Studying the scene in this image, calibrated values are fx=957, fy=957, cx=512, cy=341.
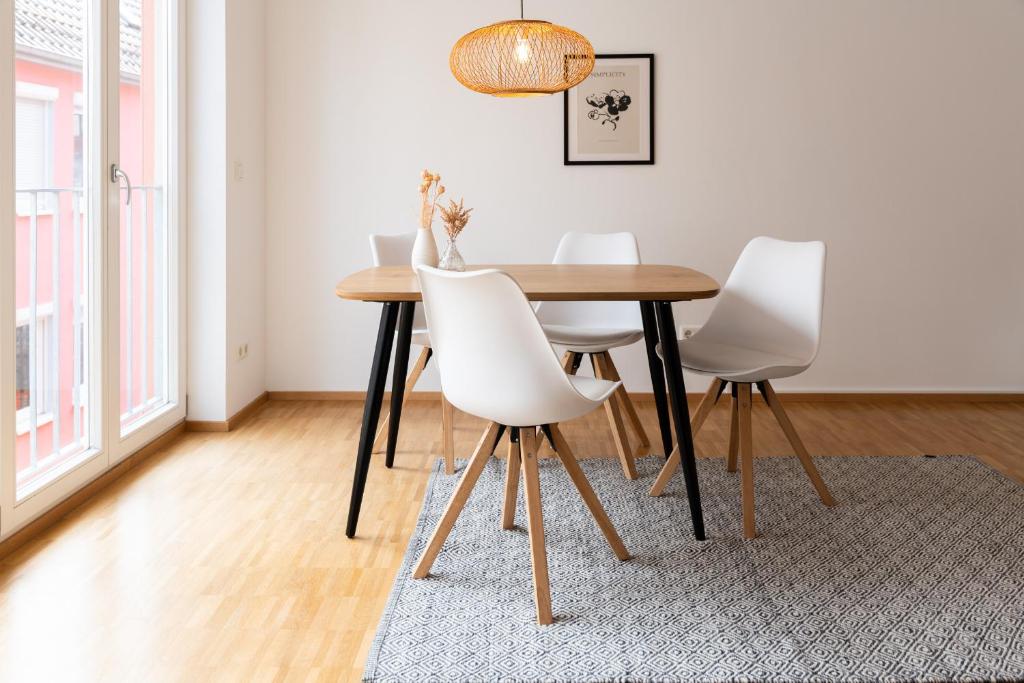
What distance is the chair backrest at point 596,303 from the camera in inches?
156

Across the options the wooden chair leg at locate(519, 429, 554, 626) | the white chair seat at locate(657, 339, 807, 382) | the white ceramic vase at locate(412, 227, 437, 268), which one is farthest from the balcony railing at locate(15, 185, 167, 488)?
the white chair seat at locate(657, 339, 807, 382)

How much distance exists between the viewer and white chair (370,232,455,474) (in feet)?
11.7

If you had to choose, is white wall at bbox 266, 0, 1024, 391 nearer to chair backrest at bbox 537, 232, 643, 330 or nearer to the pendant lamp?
chair backrest at bbox 537, 232, 643, 330

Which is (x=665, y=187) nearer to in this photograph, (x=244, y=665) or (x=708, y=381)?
(x=708, y=381)

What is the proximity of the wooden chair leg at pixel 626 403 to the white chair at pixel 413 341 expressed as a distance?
2.04ft

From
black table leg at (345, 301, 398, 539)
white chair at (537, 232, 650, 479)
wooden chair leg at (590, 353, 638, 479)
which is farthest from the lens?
white chair at (537, 232, 650, 479)

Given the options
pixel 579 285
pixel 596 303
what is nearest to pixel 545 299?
pixel 579 285

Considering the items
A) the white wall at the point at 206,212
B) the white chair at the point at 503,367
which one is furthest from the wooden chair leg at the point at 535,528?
the white wall at the point at 206,212

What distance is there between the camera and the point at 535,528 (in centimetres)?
234

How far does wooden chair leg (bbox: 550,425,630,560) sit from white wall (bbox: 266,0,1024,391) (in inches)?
91.1

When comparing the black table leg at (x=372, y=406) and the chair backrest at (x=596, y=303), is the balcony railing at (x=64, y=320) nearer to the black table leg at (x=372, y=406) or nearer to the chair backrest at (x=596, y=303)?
the black table leg at (x=372, y=406)

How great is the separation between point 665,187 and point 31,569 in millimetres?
3341

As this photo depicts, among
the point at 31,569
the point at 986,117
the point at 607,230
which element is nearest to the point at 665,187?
the point at 607,230

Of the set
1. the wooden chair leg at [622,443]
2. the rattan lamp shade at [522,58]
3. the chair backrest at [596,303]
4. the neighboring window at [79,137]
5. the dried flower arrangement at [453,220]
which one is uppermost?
the rattan lamp shade at [522,58]
